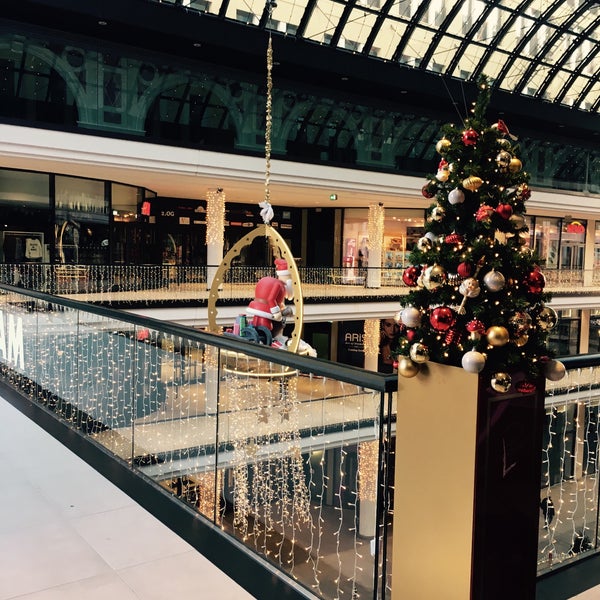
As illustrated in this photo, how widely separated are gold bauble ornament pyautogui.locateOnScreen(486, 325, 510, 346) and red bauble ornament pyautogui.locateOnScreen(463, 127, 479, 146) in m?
0.74

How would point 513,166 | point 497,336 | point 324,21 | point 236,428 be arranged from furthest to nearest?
point 324,21
point 236,428
point 513,166
point 497,336

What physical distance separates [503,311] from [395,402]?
23.5 inches

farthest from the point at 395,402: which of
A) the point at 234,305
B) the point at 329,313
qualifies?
the point at 329,313

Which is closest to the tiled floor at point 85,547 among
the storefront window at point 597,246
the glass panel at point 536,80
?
the glass panel at point 536,80

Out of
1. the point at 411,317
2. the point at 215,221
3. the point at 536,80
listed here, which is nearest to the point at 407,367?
the point at 411,317

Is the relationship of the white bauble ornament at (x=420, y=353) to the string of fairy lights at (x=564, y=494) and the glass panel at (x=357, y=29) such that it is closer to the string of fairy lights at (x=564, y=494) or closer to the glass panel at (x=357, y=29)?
the string of fairy lights at (x=564, y=494)

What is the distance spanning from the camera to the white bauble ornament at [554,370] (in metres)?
2.46

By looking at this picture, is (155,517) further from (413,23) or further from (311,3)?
(413,23)

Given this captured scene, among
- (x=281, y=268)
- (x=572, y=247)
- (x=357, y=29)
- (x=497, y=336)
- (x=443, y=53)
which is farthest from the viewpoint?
(x=572, y=247)

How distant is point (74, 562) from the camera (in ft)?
11.4

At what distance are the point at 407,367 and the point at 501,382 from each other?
353 millimetres

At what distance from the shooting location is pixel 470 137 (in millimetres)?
2529

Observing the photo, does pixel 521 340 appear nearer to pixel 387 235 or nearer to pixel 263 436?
pixel 263 436

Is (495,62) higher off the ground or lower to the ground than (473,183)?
higher
